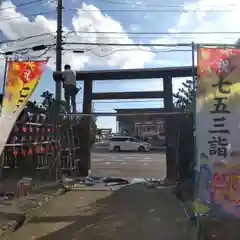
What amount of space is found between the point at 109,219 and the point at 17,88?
3.10 meters

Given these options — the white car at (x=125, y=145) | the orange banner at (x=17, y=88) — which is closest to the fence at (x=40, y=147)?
the orange banner at (x=17, y=88)

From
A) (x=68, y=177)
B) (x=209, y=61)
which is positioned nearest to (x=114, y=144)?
(x=68, y=177)

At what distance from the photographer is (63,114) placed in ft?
33.3

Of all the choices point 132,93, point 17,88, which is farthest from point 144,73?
point 17,88

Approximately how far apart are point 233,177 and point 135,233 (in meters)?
2.08

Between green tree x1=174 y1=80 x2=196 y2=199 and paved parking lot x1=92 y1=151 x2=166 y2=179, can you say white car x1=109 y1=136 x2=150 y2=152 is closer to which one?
paved parking lot x1=92 y1=151 x2=166 y2=179

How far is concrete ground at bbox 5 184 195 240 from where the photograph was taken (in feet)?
18.7

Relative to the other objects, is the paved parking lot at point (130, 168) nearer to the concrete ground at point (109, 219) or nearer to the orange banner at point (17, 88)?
the concrete ground at point (109, 219)

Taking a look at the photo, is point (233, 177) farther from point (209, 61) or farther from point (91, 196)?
point (91, 196)

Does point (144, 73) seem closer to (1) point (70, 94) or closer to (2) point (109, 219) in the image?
(1) point (70, 94)

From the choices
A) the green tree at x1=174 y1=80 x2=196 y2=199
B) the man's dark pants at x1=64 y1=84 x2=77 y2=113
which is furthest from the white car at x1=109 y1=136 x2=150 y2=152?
the green tree at x1=174 y1=80 x2=196 y2=199

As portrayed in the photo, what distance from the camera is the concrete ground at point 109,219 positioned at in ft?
18.7

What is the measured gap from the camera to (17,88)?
665 centimetres

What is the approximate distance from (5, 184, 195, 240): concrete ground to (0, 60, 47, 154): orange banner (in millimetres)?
1738
